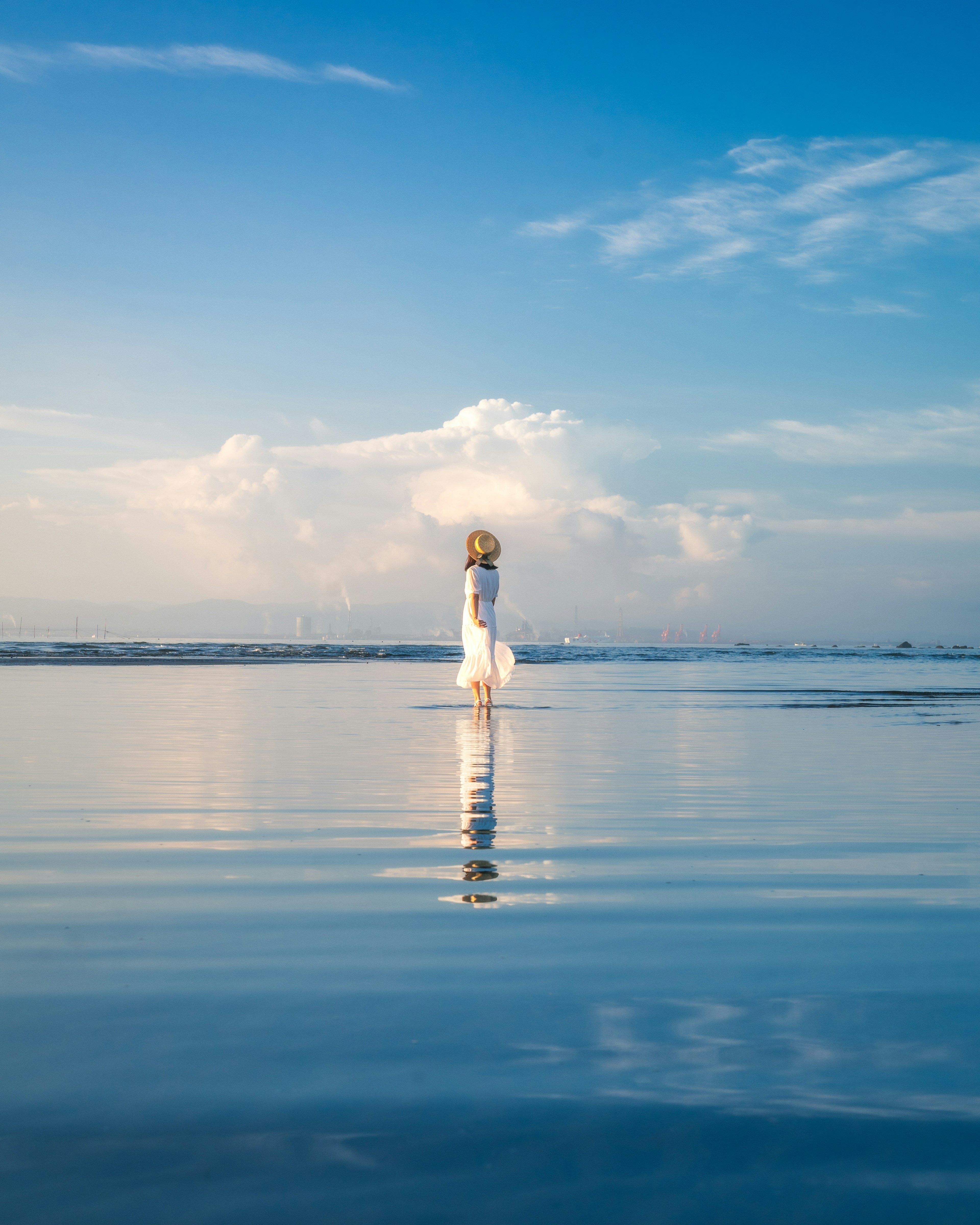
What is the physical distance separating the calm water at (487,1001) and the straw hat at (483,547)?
819 centimetres

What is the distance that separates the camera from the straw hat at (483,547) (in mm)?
14719

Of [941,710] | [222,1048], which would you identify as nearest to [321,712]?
[941,710]

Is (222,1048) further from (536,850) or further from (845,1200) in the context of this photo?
(536,850)

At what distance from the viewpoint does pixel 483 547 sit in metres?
14.9

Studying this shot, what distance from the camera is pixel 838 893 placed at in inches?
147

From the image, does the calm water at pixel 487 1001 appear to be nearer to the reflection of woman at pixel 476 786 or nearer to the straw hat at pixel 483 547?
the reflection of woman at pixel 476 786

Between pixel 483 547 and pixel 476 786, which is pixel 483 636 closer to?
pixel 483 547

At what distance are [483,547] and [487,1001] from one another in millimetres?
12528

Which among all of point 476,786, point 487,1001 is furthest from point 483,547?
point 487,1001

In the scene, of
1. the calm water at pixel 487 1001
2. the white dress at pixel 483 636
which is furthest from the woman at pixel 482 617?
the calm water at pixel 487 1001

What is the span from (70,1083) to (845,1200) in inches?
56.8

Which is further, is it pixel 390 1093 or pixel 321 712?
pixel 321 712

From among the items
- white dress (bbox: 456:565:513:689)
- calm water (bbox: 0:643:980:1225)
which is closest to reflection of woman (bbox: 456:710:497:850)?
calm water (bbox: 0:643:980:1225)

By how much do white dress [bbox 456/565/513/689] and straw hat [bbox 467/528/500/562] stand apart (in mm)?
166
